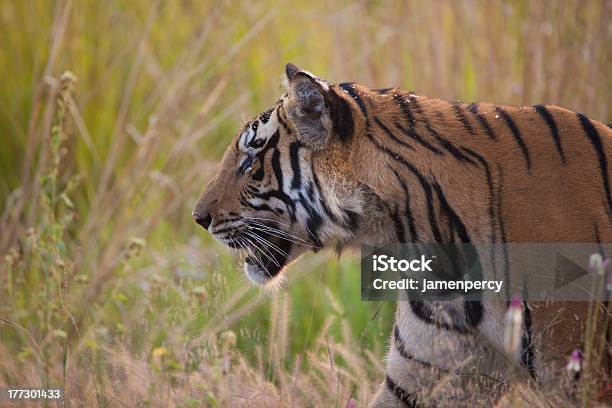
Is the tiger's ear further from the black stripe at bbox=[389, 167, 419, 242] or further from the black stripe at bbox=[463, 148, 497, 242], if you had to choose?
the black stripe at bbox=[463, 148, 497, 242]

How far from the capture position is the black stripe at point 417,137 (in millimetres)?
3195

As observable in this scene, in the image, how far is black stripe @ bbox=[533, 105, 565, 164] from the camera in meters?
3.19

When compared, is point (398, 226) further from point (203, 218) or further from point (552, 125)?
point (203, 218)

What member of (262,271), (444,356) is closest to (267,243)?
(262,271)

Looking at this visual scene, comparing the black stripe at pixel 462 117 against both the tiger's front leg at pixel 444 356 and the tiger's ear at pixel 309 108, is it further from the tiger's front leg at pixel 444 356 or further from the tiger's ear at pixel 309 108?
the tiger's front leg at pixel 444 356

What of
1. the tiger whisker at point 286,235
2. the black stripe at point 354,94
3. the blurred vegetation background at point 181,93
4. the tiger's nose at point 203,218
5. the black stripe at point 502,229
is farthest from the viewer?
the blurred vegetation background at point 181,93

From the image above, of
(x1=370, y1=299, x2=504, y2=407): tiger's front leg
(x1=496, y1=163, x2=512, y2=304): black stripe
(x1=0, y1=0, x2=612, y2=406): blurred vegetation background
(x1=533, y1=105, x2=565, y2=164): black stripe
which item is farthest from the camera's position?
(x1=0, y1=0, x2=612, y2=406): blurred vegetation background

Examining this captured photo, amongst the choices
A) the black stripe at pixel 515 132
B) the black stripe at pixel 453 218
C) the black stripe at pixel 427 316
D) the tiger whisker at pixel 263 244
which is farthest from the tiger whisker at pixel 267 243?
the black stripe at pixel 515 132

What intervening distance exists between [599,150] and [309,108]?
3.07ft

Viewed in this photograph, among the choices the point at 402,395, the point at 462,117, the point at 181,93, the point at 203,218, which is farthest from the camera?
the point at 181,93

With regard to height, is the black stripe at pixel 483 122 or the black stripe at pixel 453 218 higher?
the black stripe at pixel 483 122

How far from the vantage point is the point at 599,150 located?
321cm

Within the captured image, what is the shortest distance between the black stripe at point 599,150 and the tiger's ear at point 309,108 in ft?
2.74

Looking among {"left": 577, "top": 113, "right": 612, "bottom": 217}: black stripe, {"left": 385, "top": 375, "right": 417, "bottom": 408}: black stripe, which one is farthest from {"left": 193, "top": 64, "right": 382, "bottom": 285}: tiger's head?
{"left": 577, "top": 113, "right": 612, "bottom": 217}: black stripe
